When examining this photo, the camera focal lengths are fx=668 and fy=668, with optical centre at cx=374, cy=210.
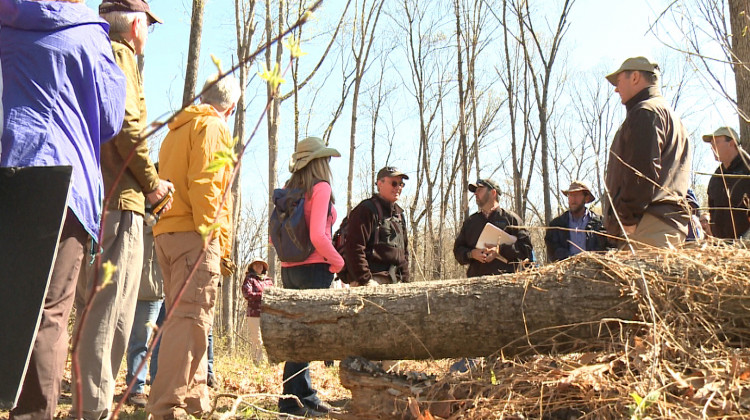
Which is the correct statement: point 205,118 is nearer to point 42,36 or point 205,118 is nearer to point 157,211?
point 157,211

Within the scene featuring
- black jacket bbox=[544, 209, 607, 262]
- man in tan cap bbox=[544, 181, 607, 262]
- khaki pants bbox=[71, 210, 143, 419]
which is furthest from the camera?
man in tan cap bbox=[544, 181, 607, 262]

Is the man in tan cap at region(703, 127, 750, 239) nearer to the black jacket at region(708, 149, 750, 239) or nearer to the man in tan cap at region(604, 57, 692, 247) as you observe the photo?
the black jacket at region(708, 149, 750, 239)

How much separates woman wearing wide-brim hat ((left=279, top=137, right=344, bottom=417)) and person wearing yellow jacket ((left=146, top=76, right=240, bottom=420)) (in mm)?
878

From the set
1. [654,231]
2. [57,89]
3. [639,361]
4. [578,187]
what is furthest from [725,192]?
[57,89]

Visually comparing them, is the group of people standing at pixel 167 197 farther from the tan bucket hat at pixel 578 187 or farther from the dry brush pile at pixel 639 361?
the tan bucket hat at pixel 578 187

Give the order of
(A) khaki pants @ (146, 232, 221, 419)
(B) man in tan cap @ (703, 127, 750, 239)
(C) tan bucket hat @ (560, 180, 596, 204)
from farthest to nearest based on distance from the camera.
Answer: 1. (C) tan bucket hat @ (560, 180, 596, 204)
2. (B) man in tan cap @ (703, 127, 750, 239)
3. (A) khaki pants @ (146, 232, 221, 419)

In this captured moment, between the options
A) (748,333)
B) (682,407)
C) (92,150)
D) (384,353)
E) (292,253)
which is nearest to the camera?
(682,407)

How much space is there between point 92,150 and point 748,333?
9.74ft

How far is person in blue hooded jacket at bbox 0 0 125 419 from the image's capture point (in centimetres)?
240

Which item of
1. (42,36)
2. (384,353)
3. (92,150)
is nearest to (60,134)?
(92,150)

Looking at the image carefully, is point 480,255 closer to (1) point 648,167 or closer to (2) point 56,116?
(1) point 648,167

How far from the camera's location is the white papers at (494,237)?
6.45 m

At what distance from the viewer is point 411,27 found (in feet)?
79.4

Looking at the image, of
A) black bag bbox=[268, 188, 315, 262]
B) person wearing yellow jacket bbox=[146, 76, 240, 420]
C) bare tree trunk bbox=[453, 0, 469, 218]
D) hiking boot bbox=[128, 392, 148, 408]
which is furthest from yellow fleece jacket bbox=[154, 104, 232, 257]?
bare tree trunk bbox=[453, 0, 469, 218]
